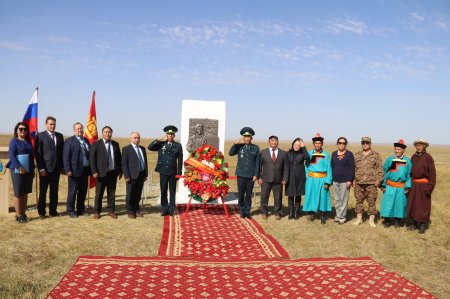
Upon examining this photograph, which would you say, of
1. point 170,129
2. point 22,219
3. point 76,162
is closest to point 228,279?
point 170,129

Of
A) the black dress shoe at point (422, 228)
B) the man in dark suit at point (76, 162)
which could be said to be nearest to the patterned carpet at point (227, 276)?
the black dress shoe at point (422, 228)

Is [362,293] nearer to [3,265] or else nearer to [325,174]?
[325,174]

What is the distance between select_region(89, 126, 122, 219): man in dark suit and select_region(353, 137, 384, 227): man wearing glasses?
5.34 meters

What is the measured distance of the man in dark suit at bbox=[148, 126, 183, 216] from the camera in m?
8.55

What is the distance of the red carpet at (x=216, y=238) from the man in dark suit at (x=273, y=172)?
69 centimetres

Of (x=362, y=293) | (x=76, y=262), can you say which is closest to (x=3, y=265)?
(x=76, y=262)

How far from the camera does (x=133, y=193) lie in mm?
8367

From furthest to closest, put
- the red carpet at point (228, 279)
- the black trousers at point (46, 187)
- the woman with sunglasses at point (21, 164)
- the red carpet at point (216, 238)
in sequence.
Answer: the black trousers at point (46, 187)
the woman with sunglasses at point (21, 164)
the red carpet at point (216, 238)
the red carpet at point (228, 279)

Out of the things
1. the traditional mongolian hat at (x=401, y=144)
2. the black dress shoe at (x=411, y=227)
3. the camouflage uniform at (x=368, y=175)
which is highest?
the traditional mongolian hat at (x=401, y=144)

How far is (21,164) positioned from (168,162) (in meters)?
3.00

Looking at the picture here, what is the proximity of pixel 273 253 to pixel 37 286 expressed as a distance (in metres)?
3.54

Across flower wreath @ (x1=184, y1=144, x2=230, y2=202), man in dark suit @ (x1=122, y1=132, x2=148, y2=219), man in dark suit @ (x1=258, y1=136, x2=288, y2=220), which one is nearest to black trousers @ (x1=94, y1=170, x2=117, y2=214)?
man in dark suit @ (x1=122, y1=132, x2=148, y2=219)

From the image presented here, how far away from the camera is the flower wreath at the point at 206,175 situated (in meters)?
8.95

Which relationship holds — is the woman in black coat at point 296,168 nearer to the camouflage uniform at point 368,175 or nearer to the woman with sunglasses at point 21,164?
the camouflage uniform at point 368,175
